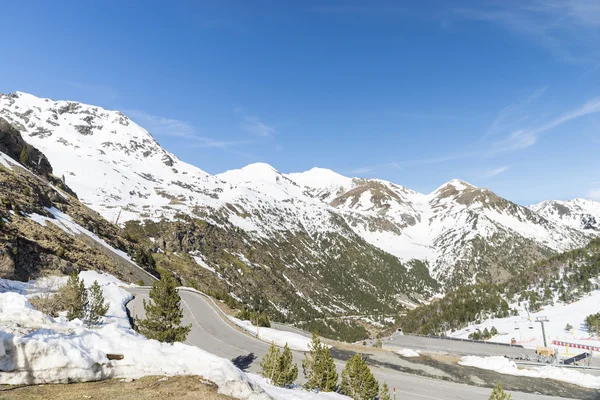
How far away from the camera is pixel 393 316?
632 ft

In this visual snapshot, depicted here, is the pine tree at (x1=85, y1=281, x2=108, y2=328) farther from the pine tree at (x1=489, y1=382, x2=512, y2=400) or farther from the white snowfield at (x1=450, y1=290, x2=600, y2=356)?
the white snowfield at (x1=450, y1=290, x2=600, y2=356)

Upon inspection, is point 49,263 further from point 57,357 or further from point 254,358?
point 57,357

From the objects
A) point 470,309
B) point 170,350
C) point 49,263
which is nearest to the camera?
point 170,350

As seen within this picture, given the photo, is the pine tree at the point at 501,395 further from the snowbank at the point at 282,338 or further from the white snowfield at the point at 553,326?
the white snowfield at the point at 553,326

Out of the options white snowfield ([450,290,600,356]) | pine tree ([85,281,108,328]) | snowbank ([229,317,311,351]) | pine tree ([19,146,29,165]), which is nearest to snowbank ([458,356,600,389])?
white snowfield ([450,290,600,356])

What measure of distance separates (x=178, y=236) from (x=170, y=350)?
147129 millimetres

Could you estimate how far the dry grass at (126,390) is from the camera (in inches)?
422

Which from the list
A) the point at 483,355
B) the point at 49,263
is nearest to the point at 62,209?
the point at 49,263

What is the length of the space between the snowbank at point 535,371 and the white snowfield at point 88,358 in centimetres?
2478

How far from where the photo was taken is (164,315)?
27125 millimetres

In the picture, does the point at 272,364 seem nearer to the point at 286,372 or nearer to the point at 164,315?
the point at 286,372

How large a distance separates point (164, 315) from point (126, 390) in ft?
53.2

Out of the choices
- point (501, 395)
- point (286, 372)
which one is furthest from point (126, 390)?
point (501, 395)

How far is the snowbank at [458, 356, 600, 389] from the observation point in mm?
27922
